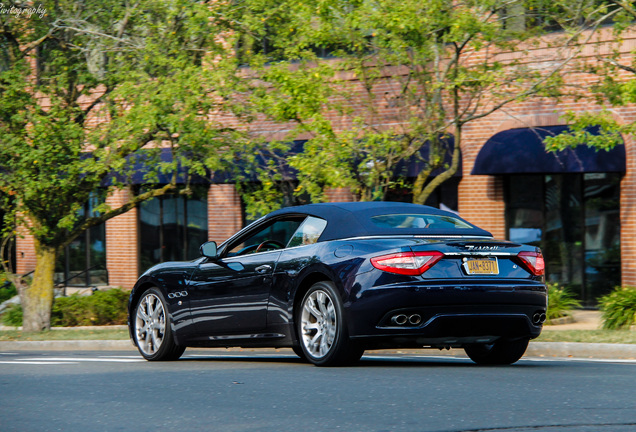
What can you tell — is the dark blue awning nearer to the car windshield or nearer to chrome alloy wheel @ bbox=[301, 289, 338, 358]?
the car windshield

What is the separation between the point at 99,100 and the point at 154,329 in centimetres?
808

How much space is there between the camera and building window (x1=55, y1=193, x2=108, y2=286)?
89.9 ft

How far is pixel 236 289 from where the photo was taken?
31.2 ft

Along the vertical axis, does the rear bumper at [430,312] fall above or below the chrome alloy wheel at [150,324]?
above

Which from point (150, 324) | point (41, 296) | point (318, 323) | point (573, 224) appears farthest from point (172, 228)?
point (318, 323)

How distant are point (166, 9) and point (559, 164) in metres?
7.51

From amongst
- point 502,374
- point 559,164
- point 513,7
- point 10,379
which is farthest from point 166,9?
point 502,374

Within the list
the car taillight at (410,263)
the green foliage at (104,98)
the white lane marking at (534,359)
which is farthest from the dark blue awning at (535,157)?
the car taillight at (410,263)

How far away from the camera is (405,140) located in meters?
16.0

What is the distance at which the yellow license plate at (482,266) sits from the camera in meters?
8.29

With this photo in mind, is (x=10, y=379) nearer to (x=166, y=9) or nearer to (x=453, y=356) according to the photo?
(x=453, y=356)

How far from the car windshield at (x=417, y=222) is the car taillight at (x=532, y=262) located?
637mm

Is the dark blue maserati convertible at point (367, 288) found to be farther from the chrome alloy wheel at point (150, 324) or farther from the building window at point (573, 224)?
the building window at point (573, 224)
